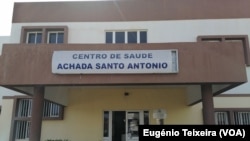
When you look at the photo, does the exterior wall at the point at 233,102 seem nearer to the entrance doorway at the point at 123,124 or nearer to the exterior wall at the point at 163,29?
the exterior wall at the point at 163,29

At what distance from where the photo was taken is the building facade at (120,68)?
10117 millimetres

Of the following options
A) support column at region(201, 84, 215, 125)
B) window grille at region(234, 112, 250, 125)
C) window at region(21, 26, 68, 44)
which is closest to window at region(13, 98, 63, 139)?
window at region(21, 26, 68, 44)

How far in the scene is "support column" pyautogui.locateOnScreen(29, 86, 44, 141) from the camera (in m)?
10.3

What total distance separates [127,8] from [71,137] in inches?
303

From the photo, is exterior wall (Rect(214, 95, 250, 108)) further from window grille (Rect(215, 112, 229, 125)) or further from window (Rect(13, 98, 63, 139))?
window (Rect(13, 98, 63, 139))

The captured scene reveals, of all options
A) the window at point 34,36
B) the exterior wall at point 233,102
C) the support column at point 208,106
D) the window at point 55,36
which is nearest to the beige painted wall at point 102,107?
the exterior wall at point 233,102

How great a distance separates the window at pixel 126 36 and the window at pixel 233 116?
221 inches

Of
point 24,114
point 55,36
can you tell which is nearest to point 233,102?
point 55,36

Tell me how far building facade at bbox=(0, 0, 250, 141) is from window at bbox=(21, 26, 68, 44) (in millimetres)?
57

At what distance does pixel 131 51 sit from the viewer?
33.9ft

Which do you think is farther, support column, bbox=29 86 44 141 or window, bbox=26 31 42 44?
window, bbox=26 31 42 44

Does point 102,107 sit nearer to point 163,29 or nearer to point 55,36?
point 55,36

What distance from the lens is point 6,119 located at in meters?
15.4

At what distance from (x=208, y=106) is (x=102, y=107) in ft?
20.2
